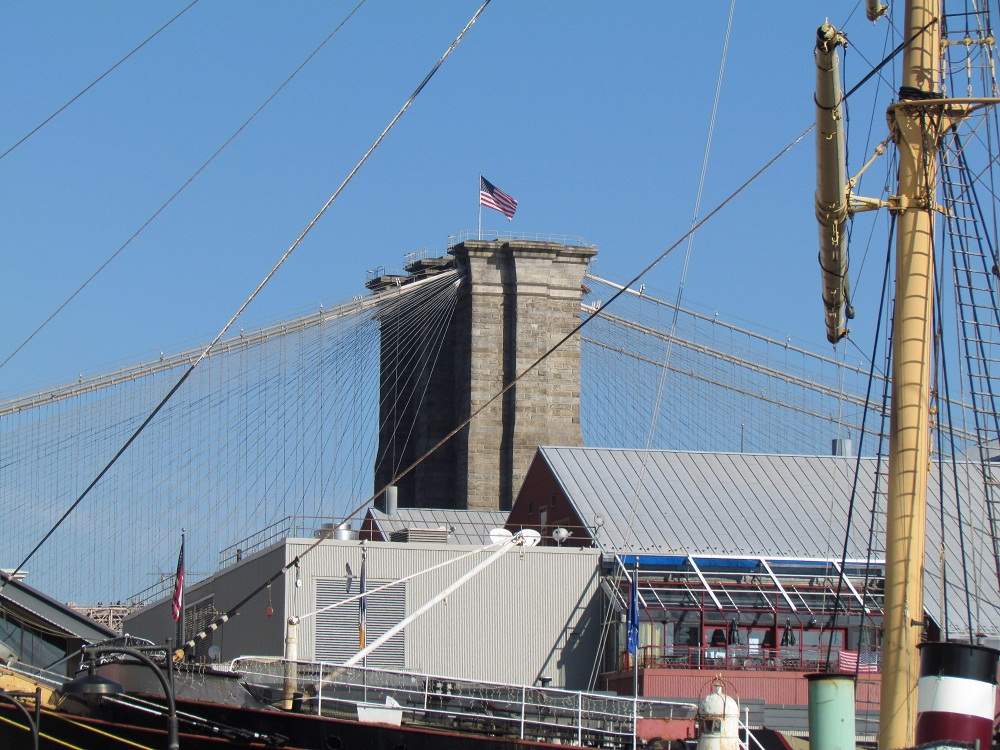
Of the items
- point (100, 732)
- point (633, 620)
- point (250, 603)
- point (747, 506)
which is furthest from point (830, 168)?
point (747, 506)

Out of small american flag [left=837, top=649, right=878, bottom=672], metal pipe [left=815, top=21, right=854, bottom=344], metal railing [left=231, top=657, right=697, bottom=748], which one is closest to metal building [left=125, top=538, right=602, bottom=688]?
small american flag [left=837, top=649, right=878, bottom=672]

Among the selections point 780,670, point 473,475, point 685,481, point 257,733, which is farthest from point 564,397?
point 257,733

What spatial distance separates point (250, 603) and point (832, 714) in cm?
3401

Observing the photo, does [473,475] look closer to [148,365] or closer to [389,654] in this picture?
[148,365]

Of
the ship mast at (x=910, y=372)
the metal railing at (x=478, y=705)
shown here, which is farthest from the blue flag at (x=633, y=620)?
the ship mast at (x=910, y=372)

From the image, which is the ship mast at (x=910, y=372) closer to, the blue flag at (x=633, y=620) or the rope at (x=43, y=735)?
the rope at (x=43, y=735)

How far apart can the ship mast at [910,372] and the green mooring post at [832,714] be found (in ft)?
3.63

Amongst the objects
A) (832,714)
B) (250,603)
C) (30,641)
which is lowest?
(832,714)

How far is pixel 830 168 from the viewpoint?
87.5 ft

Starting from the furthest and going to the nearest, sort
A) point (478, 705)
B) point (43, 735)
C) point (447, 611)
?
point (447, 611) < point (478, 705) < point (43, 735)

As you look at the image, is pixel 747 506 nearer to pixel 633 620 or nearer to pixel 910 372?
pixel 633 620

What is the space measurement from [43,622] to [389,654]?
47.3ft

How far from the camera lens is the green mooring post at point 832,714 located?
2367 centimetres

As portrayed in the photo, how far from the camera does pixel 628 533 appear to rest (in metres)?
59.2
